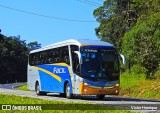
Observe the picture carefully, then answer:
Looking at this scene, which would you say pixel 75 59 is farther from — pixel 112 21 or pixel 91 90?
pixel 112 21

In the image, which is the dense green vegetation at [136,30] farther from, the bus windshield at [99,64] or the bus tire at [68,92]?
the bus tire at [68,92]

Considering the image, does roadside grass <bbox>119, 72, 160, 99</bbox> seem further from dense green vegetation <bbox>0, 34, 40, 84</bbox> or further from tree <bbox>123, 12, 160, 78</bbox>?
dense green vegetation <bbox>0, 34, 40, 84</bbox>

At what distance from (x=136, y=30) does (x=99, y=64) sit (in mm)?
26622

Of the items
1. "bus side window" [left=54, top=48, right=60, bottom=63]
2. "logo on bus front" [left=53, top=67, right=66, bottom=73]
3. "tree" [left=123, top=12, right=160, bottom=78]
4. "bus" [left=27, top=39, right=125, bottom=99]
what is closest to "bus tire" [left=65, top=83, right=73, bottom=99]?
"bus" [left=27, top=39, right=125, bottom=99]

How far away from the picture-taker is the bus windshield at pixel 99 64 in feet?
74.2

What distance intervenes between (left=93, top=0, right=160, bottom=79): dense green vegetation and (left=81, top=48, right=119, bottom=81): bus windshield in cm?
839

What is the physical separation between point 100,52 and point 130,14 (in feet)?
151

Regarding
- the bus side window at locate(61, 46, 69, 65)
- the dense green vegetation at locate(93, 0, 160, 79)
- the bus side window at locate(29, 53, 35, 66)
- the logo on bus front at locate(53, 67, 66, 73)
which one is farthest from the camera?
the dense green vegetation at locate(93, 0, 160, 79)

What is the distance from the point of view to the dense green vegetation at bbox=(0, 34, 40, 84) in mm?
105312

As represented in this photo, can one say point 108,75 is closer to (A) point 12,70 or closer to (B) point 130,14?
(B) point 130,14

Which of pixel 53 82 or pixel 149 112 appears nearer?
pixel 149 112

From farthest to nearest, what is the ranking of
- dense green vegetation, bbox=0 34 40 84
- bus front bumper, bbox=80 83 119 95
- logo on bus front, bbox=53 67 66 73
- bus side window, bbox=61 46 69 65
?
1. dense green vegetation, bbox=0 34 40 84
2. logo on bus front, bbox=53 67 66 73
3. bus side window, bbox=61 46 69 65
4. bus front bumper, bbox=80 83 119 95

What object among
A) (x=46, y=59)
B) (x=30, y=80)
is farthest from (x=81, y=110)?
(x=30, y=80)

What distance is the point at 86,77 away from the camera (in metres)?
22.6
